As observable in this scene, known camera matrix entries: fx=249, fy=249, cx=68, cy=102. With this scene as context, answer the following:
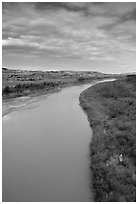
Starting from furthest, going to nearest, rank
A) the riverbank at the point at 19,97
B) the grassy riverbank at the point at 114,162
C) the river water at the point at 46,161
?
the riverbank at the point at 19,97, the river water at the point at 46,161, the grassy riverbank at the point at 114,162

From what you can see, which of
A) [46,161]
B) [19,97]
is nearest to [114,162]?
[46,161]

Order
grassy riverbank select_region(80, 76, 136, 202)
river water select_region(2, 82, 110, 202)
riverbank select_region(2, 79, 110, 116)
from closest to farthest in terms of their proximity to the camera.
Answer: grassy riverbank select_region(80, 76, 136, 202), river water select_region(2, 82, 110, 202), riverbank select_region(2, 79, 110, 116)

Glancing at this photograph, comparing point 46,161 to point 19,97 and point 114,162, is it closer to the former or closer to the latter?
point 114,162

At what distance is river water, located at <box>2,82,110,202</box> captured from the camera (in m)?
10.1

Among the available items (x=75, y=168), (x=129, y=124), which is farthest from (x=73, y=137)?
(x=75, y=168)

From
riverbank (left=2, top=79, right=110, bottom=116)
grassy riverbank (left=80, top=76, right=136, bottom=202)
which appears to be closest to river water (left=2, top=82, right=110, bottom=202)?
grassy riverbank (left=80, top=76, right=136, bottom=202)

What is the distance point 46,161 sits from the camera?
13055mm

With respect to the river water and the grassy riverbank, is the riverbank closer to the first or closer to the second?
the river water

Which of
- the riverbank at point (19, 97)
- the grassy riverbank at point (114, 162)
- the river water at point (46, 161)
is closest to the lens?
the grassy riverbank at point (114, 162)

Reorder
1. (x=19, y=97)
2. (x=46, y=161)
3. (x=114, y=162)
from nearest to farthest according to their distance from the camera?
(x=114, y=162) → (x=46, y=161) → (x=19, y=97)

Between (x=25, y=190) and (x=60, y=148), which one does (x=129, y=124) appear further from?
(x=25, y=190)

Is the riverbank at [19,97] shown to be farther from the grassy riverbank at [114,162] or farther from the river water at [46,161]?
the grassy riverbank at [114,162]

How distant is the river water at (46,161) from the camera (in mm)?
10055

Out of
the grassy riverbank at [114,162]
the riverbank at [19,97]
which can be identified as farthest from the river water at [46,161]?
the riverbank at [19,97]
